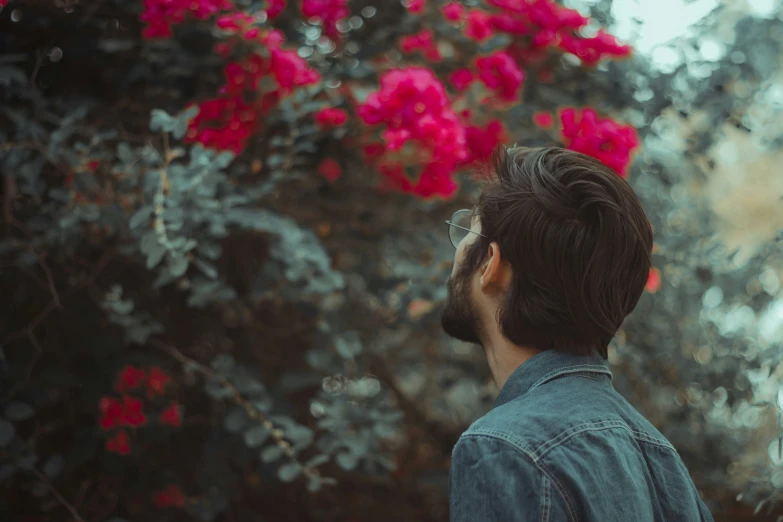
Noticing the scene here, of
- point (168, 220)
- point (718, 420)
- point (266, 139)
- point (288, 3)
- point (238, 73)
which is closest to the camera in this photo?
point (168, 220)

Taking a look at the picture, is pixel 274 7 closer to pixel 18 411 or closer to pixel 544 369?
pixel 18 411

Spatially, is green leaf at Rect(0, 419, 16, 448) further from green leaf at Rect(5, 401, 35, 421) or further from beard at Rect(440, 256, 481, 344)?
beard at Rect(440, 256, 481, 344)

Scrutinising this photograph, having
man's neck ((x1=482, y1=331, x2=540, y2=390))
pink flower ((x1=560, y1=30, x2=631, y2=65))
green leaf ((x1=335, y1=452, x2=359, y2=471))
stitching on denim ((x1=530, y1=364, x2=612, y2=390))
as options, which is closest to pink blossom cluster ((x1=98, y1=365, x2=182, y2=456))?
green leaf ((x1=335, y1=452, x2=359, y2=471))

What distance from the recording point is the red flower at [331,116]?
2.04 m

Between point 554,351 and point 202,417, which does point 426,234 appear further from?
point 554,351

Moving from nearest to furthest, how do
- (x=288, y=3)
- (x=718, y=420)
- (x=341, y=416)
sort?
(x=341, y=416) → (x=288, y=3) → (x=718, y=420)

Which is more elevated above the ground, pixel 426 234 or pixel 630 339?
pixel 426 234

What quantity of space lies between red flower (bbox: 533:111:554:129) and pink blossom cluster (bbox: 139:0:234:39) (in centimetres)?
104

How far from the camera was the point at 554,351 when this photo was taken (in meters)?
1.08

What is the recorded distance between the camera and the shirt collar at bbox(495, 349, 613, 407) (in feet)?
3.44

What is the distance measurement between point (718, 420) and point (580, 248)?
216 centimetres

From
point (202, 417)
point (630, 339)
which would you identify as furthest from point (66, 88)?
point (630, 339)

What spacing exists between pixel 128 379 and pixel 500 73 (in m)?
1.38

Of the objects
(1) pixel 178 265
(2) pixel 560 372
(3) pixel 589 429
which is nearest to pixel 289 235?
(1) pixel 178 265
